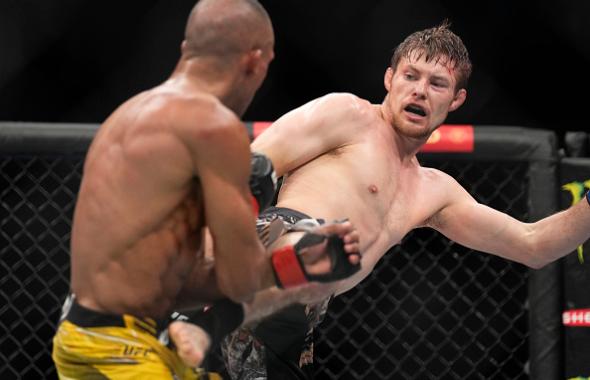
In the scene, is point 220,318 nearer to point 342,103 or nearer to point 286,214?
point 286,214

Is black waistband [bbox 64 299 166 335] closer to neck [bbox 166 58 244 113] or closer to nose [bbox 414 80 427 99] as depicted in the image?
neck [bbox 166 58 244 113]

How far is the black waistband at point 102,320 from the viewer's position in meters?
1.41

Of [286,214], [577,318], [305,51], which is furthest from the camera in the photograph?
[305,51]

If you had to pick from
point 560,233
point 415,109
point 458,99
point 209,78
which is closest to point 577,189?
point 560,233

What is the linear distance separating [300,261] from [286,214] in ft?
1.58

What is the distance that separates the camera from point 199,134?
4.45ft

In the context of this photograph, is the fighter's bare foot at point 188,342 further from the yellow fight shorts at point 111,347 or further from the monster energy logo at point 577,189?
the monster energy logo at point 577,189

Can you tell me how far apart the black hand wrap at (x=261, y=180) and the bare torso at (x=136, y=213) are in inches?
4.4

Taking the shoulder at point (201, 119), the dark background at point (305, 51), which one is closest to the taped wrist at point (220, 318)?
the shoulder at point (201, 119)

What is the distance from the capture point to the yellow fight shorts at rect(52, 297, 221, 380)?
1.41 m

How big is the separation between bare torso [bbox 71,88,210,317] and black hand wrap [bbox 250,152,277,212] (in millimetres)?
112

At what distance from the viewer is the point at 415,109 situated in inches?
86.5

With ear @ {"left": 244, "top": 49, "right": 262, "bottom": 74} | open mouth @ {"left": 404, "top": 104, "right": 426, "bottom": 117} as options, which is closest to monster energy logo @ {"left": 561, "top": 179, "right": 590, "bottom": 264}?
open mouth @ {"left": 404, "top": 104, "right": 426, "bottom": 117}

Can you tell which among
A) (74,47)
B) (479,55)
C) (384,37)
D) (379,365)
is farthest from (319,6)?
(379,365)
